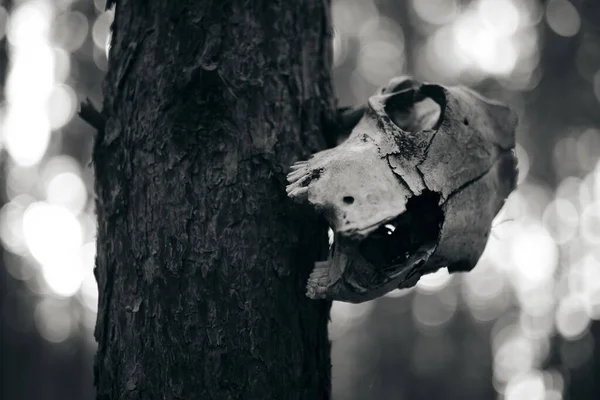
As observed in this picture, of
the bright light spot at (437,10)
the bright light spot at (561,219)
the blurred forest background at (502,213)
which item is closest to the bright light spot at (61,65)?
the blurred forest background at (502,213)

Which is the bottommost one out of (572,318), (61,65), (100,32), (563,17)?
(572,318)

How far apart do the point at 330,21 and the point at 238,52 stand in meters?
0.47

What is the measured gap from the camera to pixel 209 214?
5.77ft

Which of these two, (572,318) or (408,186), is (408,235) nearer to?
(408,186)

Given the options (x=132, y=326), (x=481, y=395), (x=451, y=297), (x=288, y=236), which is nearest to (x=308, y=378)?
(x=288, y=236)

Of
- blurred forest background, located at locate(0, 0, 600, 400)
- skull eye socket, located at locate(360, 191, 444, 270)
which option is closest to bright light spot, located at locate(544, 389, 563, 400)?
blurred forest background, located at locate(0, 0, 600, 400)

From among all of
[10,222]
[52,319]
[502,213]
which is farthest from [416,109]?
[52,319]

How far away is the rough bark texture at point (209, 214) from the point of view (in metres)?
1.71

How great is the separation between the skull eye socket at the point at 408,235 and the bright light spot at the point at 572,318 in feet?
37.5

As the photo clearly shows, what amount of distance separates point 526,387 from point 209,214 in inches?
668

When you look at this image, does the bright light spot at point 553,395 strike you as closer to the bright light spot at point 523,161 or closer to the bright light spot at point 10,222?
the bright light spot at point 523,161

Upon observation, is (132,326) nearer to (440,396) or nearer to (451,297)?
(451,297)

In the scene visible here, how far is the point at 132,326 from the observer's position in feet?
5.80

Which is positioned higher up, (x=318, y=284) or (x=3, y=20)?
(x=3, y=20)
